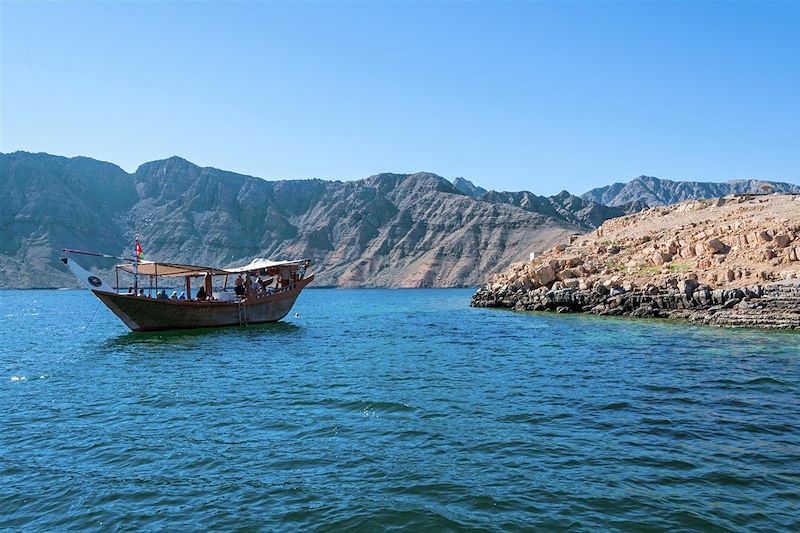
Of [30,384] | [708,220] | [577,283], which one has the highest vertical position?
[708,220]

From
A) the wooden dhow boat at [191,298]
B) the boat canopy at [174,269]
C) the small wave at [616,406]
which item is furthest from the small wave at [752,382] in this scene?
the boat canopy at [174,269]

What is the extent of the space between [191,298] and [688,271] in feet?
113

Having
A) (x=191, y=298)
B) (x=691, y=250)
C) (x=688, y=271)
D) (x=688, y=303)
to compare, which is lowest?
(x=191, y=298)

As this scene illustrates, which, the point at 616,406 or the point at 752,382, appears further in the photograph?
the point at 752,382

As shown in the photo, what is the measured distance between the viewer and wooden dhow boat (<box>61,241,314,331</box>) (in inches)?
1323

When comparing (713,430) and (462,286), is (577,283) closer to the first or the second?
(713,430)

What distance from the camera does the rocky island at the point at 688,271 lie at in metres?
32.6

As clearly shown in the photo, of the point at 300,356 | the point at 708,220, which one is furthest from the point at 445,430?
the point at 708,220

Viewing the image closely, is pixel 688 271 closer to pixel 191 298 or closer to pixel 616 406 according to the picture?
pixel 616 406

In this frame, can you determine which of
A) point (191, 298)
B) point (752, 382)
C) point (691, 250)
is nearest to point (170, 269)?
point (191, 298)

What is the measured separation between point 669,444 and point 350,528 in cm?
676

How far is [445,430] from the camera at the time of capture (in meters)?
12.6

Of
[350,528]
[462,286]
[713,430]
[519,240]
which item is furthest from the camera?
[519,240]

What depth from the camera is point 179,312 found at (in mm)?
35938
